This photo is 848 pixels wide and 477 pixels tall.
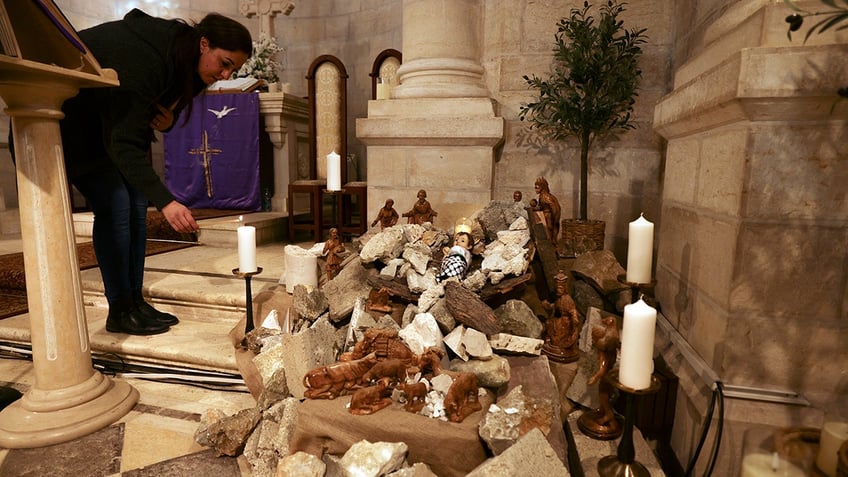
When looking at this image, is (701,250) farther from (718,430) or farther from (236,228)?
(236,228)

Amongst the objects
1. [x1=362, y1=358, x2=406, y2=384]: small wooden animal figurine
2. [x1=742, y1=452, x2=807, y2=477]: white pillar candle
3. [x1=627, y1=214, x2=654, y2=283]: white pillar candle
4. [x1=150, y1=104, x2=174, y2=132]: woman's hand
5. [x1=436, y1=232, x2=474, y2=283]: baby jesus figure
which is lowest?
[x1=362, y1=358, x2=406, y2=384]: small wooden animal figurine

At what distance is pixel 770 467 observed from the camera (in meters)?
1.13

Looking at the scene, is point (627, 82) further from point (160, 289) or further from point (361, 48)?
point (361, 48)

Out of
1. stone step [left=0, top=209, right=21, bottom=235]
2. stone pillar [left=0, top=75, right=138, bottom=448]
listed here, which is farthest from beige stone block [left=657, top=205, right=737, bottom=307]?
stone step [left=0, top=209, right=21, bottom=235]

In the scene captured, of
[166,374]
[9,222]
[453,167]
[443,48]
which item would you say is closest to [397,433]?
[166,374]

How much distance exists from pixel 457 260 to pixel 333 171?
955 millimetres

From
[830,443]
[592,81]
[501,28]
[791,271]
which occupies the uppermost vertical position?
[501,28]

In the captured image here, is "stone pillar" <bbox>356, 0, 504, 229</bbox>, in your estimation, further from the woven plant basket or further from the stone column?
the stone column

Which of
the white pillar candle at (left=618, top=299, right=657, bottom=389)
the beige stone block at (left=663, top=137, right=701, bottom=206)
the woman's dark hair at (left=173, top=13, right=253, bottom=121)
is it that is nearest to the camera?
the white pillar candle at (left=618, top=299, right=657, bottom=389)

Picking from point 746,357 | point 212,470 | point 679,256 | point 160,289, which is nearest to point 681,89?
point 679,256

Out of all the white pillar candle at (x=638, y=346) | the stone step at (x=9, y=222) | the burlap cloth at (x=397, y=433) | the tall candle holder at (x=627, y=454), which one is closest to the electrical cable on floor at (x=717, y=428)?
the tall candle holder at (x=627, y=454)

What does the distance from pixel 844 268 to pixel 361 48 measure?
701cm

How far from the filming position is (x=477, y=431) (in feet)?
5.05

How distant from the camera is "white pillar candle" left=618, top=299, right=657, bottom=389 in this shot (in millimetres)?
1352
